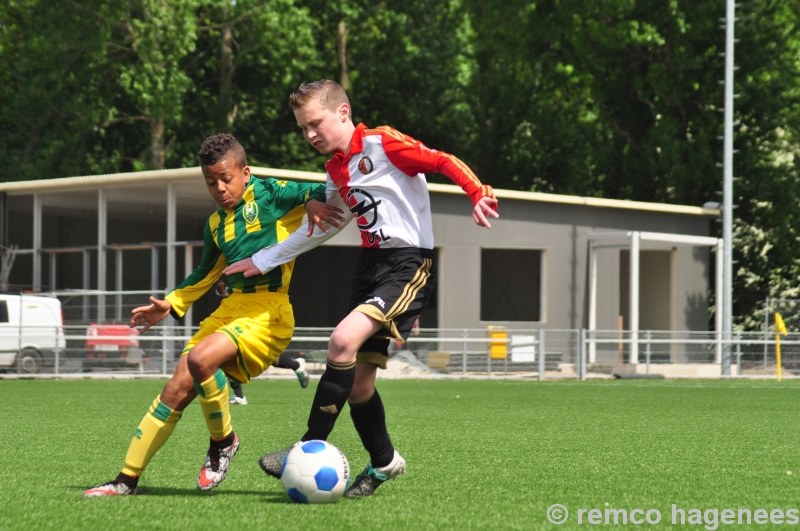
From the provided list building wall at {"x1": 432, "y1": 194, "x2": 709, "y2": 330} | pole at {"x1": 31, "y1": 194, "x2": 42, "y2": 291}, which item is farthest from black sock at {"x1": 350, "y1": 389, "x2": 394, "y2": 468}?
pole at {"x1": 31, "y1": 194, "x2": 42, "y2": 291}

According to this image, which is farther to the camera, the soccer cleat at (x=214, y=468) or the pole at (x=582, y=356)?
the pole at (x=582, y=356)

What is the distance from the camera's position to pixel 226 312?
215 inches

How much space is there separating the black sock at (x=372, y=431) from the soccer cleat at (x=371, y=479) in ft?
0.10

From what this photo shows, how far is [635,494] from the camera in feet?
16.8

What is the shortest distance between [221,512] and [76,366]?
48.4ft

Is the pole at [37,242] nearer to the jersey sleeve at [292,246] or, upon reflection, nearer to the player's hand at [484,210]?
the jersey sleeve at [292,246]

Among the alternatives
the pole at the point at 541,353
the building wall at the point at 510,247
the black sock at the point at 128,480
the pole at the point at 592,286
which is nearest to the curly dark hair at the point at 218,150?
the black sock at the point at 128,480

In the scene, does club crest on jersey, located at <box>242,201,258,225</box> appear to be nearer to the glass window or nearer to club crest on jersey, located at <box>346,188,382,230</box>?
club crest on jersey, located at <box>346,188,382,230</box>

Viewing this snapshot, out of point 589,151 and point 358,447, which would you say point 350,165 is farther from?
point 589,151

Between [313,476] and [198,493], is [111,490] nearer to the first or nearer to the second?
[198,493]

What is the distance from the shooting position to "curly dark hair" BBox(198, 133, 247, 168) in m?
5.35

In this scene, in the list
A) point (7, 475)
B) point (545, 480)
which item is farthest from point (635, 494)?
point (7, 475)

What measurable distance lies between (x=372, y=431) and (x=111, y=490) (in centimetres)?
126

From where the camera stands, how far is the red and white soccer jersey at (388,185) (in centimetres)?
514
